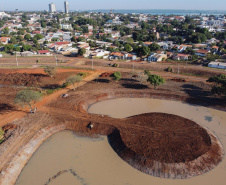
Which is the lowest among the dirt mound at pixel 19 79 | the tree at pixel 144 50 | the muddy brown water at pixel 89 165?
the muddy brown water at pixel 89 165

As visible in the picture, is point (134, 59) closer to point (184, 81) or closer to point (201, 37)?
point (184, 81)

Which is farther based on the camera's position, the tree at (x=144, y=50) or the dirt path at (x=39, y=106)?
the tree at (x=144, y=50)

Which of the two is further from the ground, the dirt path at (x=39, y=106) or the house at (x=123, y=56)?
the house at (x=123, y=56)

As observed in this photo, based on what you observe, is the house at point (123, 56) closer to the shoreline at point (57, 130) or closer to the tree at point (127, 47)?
the tree at point (127, 47)

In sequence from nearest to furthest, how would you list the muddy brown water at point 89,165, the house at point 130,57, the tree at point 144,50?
the muddy brown water at point 89,165
the tree at point 144,50
the house at point 130,57

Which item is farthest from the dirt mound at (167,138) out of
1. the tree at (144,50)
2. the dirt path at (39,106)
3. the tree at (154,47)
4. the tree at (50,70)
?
the tree at (154,47)

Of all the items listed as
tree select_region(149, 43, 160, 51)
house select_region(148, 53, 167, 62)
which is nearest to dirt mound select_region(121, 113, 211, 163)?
house select_region(148, 53, 167, 62)

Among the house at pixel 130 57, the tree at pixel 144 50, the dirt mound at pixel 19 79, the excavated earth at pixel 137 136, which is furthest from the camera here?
the house at pixel 130 57

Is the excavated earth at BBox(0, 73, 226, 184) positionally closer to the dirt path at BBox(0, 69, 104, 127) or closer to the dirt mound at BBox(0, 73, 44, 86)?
the dirt path at BBox(0, 69, 104, 127)

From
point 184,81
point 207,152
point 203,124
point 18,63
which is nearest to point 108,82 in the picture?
point 184,81
